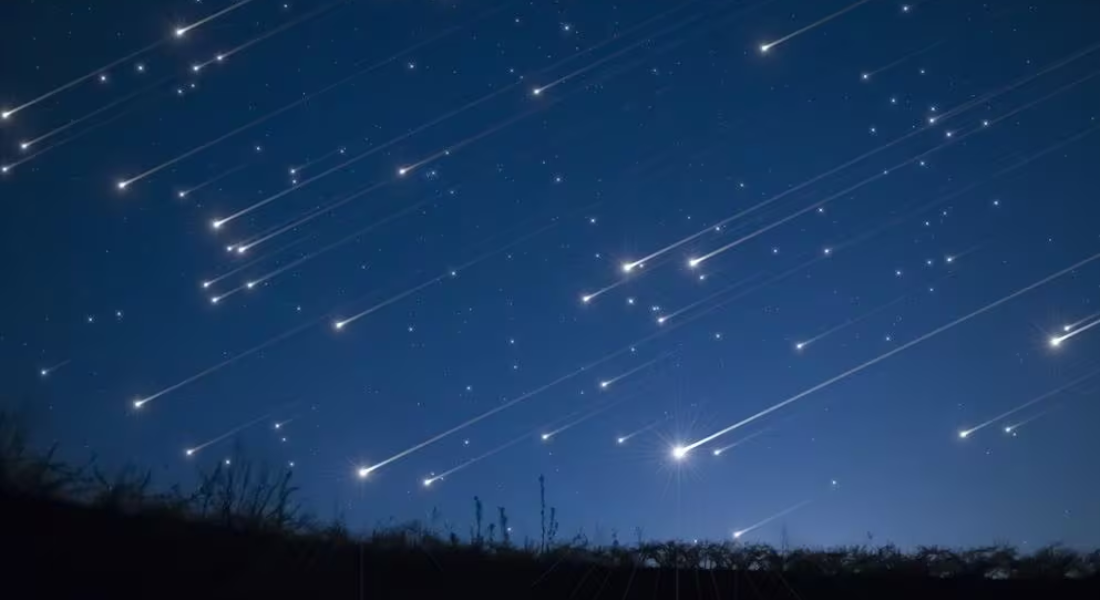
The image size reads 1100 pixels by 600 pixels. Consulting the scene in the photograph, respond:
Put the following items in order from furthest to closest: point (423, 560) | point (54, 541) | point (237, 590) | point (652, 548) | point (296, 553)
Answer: point (652, 548), point (423, 560), point (296, 553), point (237, 590), point (54, 541)

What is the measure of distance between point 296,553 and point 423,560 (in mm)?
1095

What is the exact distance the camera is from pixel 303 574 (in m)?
6.98

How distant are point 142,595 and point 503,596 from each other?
289 cm

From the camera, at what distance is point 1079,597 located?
8.91 m

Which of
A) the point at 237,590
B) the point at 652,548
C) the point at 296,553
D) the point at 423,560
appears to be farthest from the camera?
the point at 652,548

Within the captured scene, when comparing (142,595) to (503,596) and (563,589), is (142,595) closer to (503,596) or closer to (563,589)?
(503,596)

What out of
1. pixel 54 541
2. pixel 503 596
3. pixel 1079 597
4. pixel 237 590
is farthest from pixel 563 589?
pixel 1079 597

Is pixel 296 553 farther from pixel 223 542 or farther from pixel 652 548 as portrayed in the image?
pixel 652 548

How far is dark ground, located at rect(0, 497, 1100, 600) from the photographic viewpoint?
6.07 m

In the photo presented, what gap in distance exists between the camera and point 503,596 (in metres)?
7.95

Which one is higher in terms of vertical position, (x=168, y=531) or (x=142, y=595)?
(x=168, y=531)

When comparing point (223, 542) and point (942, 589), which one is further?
point (942, 589)

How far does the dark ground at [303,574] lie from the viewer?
607 centimetres

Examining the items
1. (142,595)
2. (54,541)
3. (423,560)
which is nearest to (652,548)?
(423,560)
